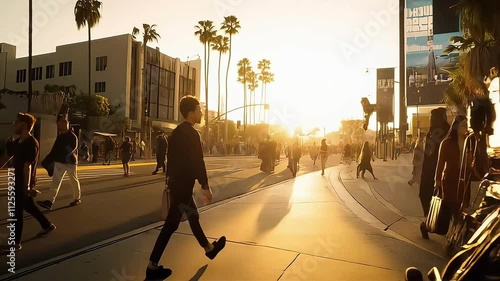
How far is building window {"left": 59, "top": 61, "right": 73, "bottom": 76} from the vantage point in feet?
155

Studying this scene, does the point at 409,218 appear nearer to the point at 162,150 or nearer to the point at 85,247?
the point at 85,247

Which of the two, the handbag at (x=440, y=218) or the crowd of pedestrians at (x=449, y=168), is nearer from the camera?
the crowd of pedestrians at (x=449, y=168)

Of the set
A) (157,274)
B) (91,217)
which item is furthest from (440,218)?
(91,217)

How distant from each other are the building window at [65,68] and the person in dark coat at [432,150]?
1887 inches

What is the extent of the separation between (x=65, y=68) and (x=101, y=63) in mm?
5727

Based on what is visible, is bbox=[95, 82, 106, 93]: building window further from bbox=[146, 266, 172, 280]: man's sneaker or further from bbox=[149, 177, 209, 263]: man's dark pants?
bbox=[146, 266, 172, 280]: man's sneaker

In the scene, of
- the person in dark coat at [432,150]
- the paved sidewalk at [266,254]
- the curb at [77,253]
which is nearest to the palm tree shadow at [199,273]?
the paved sidewalk at [266,254]

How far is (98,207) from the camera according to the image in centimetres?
827

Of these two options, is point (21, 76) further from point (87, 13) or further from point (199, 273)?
point (199, 273)

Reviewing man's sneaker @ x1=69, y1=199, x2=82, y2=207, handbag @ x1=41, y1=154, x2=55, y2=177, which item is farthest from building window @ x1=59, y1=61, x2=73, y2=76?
handbag @ x1=41, y1=154, x2=55, y2=177

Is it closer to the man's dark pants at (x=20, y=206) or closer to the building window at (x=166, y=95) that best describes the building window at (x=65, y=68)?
the building window at (x=166, y=95)

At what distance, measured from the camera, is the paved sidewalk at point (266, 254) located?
13.5 feet

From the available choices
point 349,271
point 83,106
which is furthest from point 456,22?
point 83,106

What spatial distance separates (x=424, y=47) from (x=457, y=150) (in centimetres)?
4843
